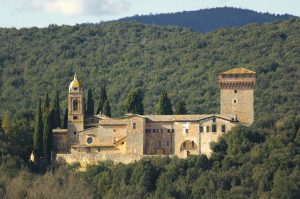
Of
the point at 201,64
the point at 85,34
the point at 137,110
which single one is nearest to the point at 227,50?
the point at 201,64

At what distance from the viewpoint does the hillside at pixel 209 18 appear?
15600 centimetres

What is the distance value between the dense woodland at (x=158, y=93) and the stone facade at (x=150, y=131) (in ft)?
2.71

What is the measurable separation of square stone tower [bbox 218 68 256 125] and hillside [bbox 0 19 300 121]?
9.98m

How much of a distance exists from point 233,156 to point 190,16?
9993cm

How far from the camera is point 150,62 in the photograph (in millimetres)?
104062

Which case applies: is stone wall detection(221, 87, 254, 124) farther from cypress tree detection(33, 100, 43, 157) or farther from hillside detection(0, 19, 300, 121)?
hillside detection(0, 19, 300, 121)

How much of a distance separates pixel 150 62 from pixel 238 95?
36.5 m

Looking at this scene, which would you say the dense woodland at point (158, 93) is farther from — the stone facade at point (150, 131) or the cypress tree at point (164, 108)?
the stone facade at point (150, 131)

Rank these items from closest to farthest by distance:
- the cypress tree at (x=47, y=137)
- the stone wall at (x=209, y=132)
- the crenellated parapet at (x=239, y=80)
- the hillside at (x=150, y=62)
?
the stone wall at (x=209, y=132) < the cypress tree at (x=47, y=137) < the crenellated parapet at (x=239, y=80) < the hillside at (x=150, y=62)

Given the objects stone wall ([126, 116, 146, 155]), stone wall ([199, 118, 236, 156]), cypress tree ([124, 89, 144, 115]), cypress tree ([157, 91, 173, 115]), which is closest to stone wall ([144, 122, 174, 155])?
stone wall ([126, 116, 146, 155])

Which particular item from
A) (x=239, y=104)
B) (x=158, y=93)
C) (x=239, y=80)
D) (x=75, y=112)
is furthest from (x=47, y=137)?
(x=158, y=93)

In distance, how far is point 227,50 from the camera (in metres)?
101

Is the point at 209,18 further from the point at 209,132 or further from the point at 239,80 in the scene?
the point at 209,132

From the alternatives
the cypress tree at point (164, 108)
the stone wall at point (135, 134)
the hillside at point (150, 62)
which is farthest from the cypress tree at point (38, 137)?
the hillside at point (150, 62)
